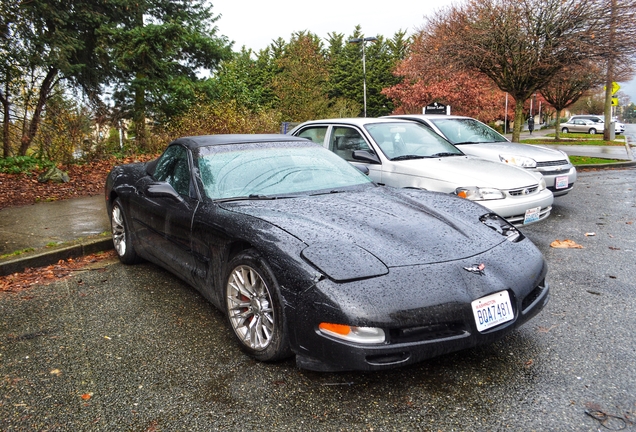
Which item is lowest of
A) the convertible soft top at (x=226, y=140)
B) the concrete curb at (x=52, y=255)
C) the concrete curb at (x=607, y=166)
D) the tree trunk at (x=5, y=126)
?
the concrete curb at (x=607, y=166)

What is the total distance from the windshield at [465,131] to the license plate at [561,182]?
1.45 m

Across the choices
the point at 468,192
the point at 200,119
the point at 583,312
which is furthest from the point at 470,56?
the point at 583,312

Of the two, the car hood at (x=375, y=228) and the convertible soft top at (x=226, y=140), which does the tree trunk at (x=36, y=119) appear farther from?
the car hood at (x=375, y=228)

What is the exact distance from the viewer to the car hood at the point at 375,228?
9.26ft

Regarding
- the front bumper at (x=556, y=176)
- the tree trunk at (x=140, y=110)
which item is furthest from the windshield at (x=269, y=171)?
the tree trunk at (x=140, y=110)

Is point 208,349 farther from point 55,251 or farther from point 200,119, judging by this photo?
point 200,119

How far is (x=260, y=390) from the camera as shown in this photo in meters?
2.77

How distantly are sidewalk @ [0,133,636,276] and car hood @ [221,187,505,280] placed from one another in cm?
291

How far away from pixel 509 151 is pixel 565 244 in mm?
2822

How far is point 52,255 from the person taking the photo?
5.54 metres

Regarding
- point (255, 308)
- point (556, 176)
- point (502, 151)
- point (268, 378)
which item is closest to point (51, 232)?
point (255, 308)

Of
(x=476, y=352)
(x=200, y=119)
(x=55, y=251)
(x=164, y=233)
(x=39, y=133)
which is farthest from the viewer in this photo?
(x=200, y=119)

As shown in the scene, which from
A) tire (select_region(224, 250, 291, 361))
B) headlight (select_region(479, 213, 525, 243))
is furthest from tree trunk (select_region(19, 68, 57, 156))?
headlight (select_region(479, 213, 525, 243))

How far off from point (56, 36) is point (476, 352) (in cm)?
1282
